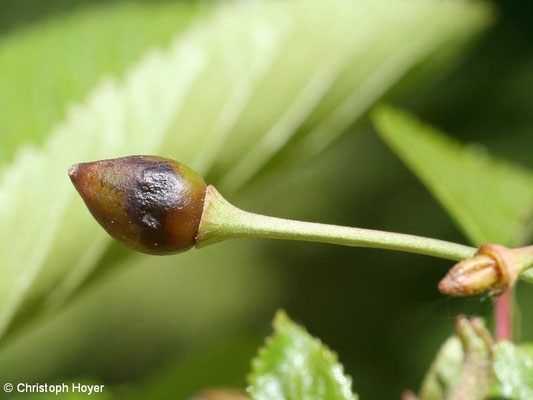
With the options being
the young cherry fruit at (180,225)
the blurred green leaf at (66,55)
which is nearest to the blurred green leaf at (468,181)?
the blurred green leaf at (66,55)

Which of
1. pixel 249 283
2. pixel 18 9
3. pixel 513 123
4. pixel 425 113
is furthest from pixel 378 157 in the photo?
pixel 18 9

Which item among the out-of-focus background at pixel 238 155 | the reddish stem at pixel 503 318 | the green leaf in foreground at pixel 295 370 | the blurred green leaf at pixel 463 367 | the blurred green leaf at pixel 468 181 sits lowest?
the blurred green leaf at pixel 463 367

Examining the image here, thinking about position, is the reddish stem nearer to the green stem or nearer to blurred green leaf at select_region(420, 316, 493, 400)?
blurred green leaf at select_region(420, 316, 493, 400)

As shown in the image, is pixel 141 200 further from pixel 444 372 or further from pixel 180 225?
pixel 444 372

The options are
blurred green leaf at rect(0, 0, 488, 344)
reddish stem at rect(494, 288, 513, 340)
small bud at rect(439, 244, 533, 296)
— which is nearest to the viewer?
small bud at rect(439, 244, 533, 296)

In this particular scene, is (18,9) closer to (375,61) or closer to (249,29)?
(249,29)

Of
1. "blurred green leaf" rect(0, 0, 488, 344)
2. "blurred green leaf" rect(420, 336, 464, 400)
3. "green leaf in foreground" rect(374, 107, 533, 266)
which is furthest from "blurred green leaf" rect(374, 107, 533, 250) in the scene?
"blurred green leaf" rect(420, 336, 464, 400)

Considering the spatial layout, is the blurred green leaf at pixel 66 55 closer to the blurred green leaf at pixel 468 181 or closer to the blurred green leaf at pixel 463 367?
the blurred green leaf at pixel 468 181
